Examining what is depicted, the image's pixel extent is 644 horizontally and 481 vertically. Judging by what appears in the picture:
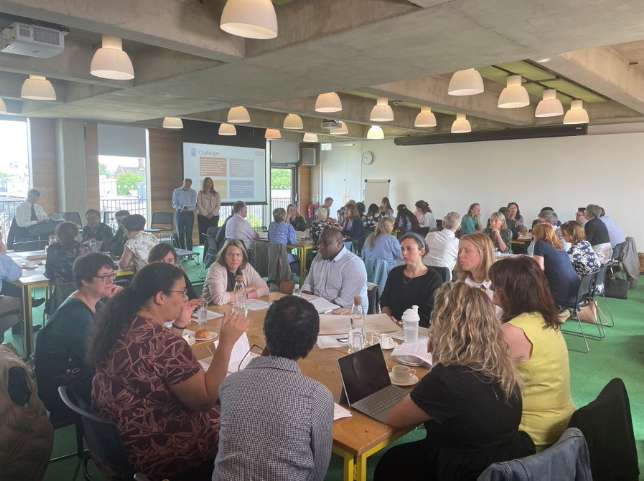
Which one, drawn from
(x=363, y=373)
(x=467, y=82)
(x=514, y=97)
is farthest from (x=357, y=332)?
(x=514, y=97)

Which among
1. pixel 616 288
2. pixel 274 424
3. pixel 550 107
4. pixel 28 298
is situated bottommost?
pixel 616 288

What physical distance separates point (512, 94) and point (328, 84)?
2055 millimetres

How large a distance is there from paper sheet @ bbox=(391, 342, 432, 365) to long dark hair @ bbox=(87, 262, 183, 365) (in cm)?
120

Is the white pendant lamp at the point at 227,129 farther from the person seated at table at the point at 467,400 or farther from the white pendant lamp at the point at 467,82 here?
the person seated at table at the point at 467,400

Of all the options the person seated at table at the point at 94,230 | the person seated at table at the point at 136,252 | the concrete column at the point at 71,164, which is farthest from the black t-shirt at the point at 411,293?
the concrete column at the point at 71,164

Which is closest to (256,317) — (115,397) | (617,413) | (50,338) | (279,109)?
Answer: (50,338)

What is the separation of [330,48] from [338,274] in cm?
188

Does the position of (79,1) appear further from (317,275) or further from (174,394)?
(174,394)

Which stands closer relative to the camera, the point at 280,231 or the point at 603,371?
the point at 603,371

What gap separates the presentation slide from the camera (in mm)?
11180

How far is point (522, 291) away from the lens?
2.22 metres

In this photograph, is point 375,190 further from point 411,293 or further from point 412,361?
point 412,361

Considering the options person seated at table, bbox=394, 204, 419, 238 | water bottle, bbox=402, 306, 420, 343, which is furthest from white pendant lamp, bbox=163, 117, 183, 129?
water bottle, bbox=402, 306, 420, 343

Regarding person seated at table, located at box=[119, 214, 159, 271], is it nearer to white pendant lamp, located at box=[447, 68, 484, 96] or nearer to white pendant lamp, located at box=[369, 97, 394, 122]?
white pendant lamp, located at box=[369, 97, 394, 122]
